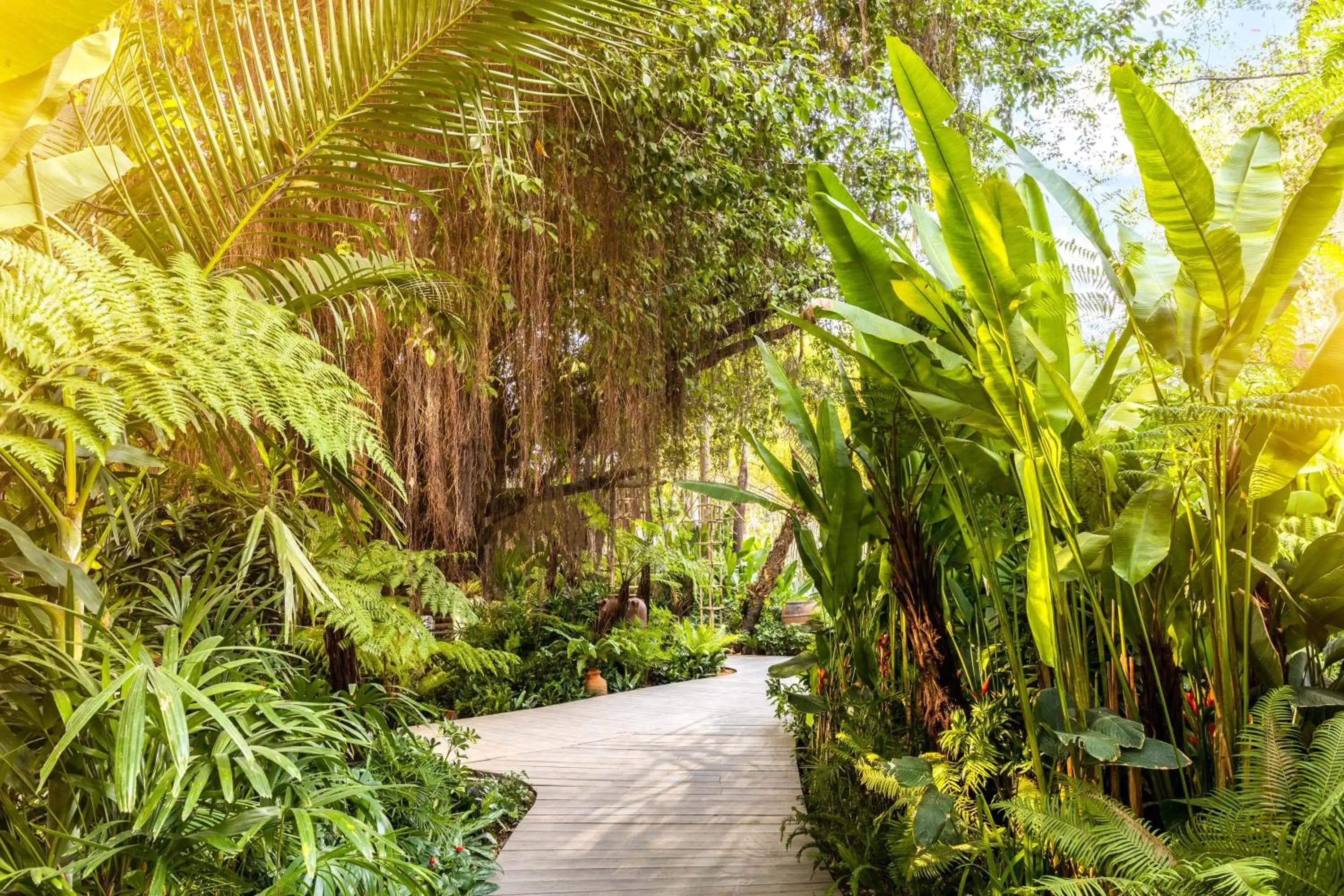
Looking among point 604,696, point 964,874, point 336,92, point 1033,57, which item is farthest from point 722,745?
point 1033,57

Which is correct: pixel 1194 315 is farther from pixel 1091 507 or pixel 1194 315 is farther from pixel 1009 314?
pixel 1091 507

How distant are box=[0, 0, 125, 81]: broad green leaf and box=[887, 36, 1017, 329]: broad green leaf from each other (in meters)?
1.42

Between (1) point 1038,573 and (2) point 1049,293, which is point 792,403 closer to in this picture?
(2) point 1049,293

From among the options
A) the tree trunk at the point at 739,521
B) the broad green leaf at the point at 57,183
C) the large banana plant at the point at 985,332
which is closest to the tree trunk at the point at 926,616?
the large banana plant at the point at 985,332

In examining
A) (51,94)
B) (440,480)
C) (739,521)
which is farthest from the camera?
(739,521)

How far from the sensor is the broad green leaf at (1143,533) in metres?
1.72

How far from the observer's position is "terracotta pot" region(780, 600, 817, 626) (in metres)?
11.4

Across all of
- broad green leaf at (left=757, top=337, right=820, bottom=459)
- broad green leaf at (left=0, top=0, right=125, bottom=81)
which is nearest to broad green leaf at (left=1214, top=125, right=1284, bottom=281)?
broad green leaf at (left=757, top=337, right=820, bottom=459)

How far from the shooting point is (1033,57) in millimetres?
5816

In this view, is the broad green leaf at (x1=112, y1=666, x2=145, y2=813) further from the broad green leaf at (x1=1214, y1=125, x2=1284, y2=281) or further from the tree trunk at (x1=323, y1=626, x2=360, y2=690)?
the broad green leaf at (x1=1214, y1=125, x2=1284, y2=281)

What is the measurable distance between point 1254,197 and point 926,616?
1.36 meters

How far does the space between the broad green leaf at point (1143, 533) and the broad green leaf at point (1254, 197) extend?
504 mm

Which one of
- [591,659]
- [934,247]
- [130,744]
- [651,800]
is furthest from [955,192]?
[591,659]

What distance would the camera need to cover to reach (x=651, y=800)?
387 centimetres
